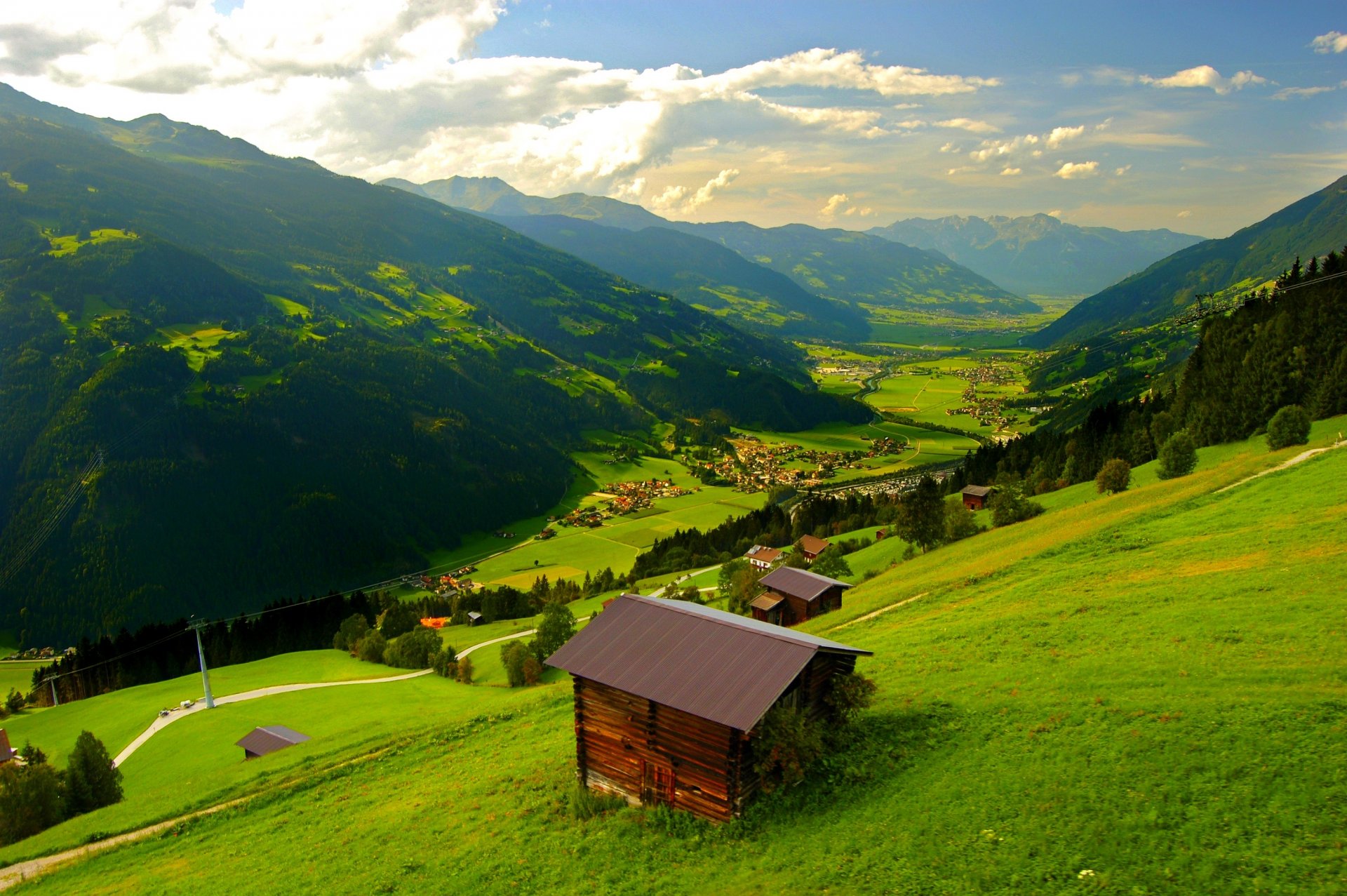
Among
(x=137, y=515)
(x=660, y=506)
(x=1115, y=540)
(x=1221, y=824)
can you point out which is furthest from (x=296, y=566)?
(x=1221, y=824)

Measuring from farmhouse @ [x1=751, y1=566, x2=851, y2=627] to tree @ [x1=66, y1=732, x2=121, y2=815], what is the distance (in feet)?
157

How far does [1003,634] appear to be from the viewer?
34.9 m

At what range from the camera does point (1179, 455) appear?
225 ft

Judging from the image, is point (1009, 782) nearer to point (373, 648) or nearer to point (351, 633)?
point (373, 648)

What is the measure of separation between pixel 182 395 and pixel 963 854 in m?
217

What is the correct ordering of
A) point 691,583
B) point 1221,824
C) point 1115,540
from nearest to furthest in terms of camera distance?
1. point 1221,824
2. point 1115,540
3. point 691,583

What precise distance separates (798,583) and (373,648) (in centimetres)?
5477

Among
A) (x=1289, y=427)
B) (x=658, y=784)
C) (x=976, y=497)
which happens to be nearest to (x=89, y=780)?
(x=658, y=784)

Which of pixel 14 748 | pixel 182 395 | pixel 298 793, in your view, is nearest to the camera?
pixel 298 793

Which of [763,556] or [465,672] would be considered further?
[763,556]

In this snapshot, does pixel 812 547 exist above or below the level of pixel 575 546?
above

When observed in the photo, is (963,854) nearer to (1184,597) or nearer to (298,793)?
(1184,597)

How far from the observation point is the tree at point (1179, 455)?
225ft

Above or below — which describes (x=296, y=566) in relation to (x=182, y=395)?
below
